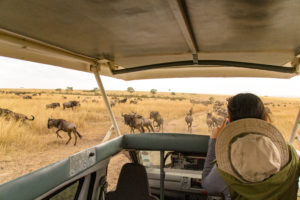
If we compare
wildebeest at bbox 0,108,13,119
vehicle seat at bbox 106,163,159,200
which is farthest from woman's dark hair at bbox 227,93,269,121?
wildebeest at bbox 0,108,13,119

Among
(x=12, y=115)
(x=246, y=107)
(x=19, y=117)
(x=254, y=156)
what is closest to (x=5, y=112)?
(x=12, y=115)

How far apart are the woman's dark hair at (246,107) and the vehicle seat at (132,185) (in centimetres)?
133

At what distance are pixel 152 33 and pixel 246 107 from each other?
73 cm

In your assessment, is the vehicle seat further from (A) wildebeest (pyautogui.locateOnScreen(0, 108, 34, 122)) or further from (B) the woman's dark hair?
(A) wildebeest (pyautogui.locateOnScreen(0, 108, 34, 122))

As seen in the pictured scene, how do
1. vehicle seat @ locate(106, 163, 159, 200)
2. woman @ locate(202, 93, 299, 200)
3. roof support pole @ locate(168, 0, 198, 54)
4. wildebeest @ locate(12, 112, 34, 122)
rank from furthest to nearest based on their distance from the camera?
wildebeest @ locate(12, 112, 34, 122), vehicle seat @ locate(106, 163, 159, 200), roof support pole @ locate(168, 0, 198, 54), woman @ locate(202, 93, 299, 200)

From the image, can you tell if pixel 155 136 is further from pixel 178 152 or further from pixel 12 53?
pixel 12 53

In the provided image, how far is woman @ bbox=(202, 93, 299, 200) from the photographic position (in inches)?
33.0

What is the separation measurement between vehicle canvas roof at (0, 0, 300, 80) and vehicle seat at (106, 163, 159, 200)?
1074mm

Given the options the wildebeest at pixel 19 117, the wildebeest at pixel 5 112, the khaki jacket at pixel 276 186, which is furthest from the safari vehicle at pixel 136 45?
the wildebeest at pixel 5 112

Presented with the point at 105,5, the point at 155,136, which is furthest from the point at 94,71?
the point at 105,5

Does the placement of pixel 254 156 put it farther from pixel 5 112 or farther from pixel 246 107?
pixel 5 112

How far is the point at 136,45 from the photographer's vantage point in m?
1.70

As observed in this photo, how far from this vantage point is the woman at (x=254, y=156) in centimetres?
84

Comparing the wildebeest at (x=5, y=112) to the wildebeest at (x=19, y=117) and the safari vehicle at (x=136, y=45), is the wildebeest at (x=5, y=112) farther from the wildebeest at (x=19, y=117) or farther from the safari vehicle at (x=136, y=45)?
the safari vehicle at (x=136, y=45)
